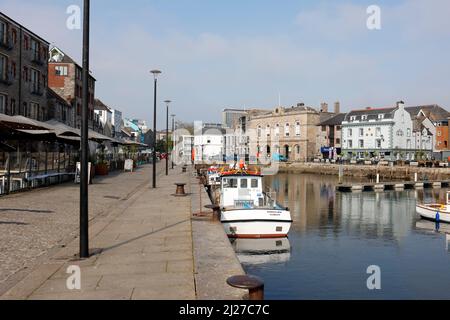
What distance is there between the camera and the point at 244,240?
1919cm

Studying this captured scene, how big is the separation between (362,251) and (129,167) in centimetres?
3398

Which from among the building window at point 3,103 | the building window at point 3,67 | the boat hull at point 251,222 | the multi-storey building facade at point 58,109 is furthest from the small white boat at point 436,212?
the multi-storey building facade at point 58,109

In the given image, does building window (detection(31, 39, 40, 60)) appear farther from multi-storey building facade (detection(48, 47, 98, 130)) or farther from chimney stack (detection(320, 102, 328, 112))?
chimney stack (detection(320, 102, 328, 112))

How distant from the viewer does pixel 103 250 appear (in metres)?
10.2

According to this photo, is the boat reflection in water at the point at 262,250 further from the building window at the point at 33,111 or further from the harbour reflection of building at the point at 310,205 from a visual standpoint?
→ the building window at the point at 33,111

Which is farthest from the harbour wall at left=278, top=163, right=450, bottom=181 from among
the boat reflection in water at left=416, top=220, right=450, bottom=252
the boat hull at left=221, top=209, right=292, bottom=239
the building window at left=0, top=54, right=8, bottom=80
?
the building window at left=0, top=54, right=8, bottom=80

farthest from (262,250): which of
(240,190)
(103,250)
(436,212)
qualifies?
(436,212)

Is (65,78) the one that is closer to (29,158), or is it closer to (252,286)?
(29,158)

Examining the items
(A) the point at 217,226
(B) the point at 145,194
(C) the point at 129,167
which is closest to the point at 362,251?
(A) the point at 217,226

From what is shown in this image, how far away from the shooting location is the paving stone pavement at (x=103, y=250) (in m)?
7.27

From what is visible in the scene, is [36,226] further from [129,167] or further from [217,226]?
[129,167]

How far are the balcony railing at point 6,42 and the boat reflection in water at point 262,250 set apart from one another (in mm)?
27212

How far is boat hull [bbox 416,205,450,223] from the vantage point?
26047mm

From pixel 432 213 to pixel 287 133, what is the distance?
228ft
